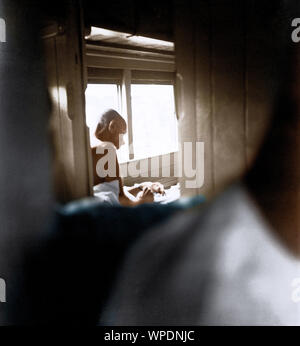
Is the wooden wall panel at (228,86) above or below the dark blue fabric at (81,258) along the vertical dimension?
above

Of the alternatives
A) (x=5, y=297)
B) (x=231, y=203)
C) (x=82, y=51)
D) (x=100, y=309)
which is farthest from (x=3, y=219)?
(x=231, y=203)

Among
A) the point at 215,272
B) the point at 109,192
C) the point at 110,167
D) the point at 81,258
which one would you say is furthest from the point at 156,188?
the point at 215,272

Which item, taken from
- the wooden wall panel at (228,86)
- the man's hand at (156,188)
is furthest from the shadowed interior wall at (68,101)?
the man's hand at (156,188)

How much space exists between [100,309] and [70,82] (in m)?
1.30

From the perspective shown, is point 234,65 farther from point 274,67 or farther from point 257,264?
point 257,264

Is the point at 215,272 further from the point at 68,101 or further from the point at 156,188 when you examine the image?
the point at 156,188

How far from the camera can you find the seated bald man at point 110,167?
10.2 ft

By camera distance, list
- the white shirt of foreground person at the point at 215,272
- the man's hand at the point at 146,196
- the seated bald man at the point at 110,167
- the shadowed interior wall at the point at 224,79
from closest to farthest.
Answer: the shadowed interior wall at the point at 224,79
the white shirt of foreground person at the point at 215,272
the seated bald man at the point at 110,167
the man's hand at the point at 146,196

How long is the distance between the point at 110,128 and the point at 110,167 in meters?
0.42

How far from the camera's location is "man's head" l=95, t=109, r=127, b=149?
11.1 ft

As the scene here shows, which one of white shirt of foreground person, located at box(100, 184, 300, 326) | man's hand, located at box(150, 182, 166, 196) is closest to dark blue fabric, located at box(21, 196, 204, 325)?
white shirt of foreground person, located at box(100, 184, 300, 326)

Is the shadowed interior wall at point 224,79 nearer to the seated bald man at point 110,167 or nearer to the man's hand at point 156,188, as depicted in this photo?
the seated bald man at point 110,167

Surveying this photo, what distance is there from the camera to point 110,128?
3.41 meters

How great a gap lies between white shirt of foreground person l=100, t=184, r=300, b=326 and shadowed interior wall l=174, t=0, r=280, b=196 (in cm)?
17
